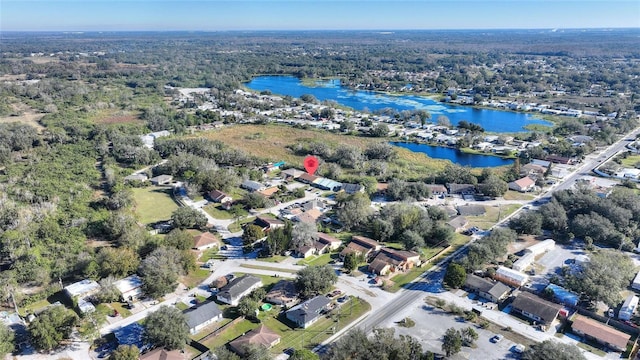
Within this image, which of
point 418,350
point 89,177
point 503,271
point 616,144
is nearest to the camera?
point 418,350

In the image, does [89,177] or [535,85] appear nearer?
[89,177]

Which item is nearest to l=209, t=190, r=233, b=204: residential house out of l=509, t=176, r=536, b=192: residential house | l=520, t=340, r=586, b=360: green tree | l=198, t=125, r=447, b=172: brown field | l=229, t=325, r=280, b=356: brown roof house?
l=198, t=125, r=447, b=172: brown field

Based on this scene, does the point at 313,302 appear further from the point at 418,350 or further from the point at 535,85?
the point at 535,85

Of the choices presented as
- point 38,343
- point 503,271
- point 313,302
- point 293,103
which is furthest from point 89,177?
point 293,103

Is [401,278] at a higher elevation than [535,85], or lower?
lower

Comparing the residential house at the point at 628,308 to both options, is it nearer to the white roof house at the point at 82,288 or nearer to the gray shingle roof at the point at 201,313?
the gray shingle roof at the point at 201,313

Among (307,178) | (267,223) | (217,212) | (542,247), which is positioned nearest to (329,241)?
(267,223)

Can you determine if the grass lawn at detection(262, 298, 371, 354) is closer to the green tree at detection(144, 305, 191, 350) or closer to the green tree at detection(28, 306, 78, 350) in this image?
the green tree at detection(144, 305, 191, 350)
